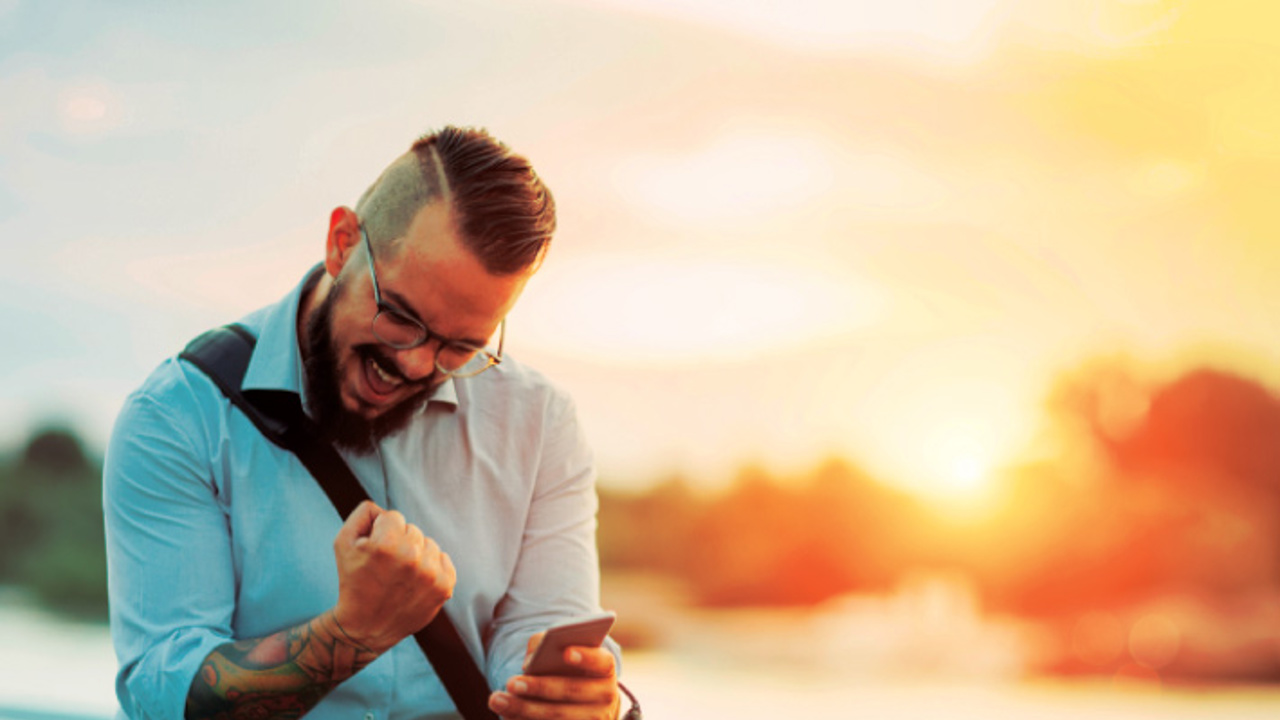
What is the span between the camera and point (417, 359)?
49.5 inches

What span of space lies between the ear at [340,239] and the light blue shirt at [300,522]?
0.08 metres

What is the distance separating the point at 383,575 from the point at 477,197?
0.47m

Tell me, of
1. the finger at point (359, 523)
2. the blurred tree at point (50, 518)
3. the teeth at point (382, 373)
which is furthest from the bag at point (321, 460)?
the blurred tree at point (50, 518)

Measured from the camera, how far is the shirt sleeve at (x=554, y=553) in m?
1.39

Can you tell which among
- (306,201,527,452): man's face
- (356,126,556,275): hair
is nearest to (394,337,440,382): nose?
(306,201,527,452): man's face

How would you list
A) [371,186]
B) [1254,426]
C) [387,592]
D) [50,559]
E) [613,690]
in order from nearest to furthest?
1. [387,592]
2. [613,690]
3. [371,186]
4. [50,559]
5. [1254,426]

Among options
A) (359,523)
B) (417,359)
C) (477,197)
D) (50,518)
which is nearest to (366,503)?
(359,523)

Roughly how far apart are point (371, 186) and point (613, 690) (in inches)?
28.5

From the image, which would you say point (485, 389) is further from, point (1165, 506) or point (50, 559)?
point (1165, 506)

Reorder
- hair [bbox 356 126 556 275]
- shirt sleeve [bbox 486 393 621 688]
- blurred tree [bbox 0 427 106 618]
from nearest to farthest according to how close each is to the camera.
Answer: hair [bbox 356 126 556 275]
shirt sleeve [bbox 486 393 621 688]
blurred tree [bbox 0 427 106 618]

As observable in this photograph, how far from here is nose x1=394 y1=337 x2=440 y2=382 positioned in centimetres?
126

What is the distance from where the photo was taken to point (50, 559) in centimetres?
962

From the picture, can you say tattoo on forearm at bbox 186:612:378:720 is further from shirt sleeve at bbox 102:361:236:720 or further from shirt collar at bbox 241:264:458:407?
shirt collar at bbox 241:264:458:407

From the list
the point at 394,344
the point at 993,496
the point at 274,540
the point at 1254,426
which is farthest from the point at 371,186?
the point at 1254,426
